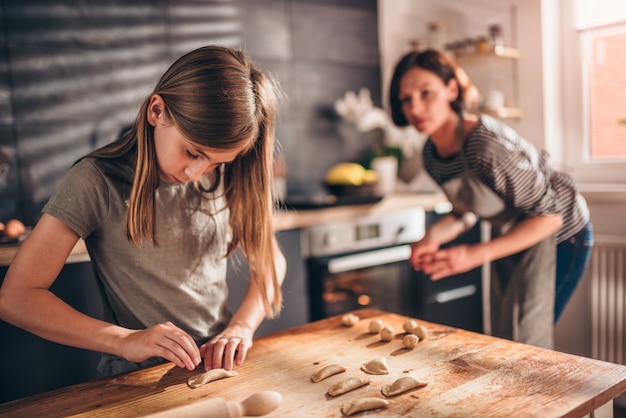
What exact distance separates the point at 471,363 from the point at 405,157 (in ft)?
7.67

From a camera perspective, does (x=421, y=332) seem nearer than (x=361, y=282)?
Yes

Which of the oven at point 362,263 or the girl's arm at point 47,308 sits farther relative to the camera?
the oven at point 362,263

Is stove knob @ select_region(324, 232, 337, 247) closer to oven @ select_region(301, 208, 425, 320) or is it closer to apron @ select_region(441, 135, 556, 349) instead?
oven @ select_region(301, 208, 425, 320)

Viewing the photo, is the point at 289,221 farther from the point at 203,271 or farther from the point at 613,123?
the point at 613,123

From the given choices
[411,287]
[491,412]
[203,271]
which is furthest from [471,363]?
[411,287]

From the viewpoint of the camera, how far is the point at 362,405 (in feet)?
2.60

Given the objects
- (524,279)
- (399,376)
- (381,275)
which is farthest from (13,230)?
(524,279)

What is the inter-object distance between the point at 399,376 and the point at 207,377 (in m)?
0.32

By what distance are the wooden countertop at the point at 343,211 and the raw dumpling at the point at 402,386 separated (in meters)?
1.17

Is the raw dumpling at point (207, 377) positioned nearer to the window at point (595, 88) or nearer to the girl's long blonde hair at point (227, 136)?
the girl's long blonde hair at point (227, 136)

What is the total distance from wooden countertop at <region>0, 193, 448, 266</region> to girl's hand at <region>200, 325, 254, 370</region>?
2.66 ft

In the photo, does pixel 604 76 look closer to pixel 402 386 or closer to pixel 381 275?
pixel 381 275

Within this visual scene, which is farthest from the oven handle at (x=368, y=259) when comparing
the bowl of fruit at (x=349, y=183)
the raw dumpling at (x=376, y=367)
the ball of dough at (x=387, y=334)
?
the raw dumpling at (x=376, y=367)

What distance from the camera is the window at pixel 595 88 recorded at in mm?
2611
